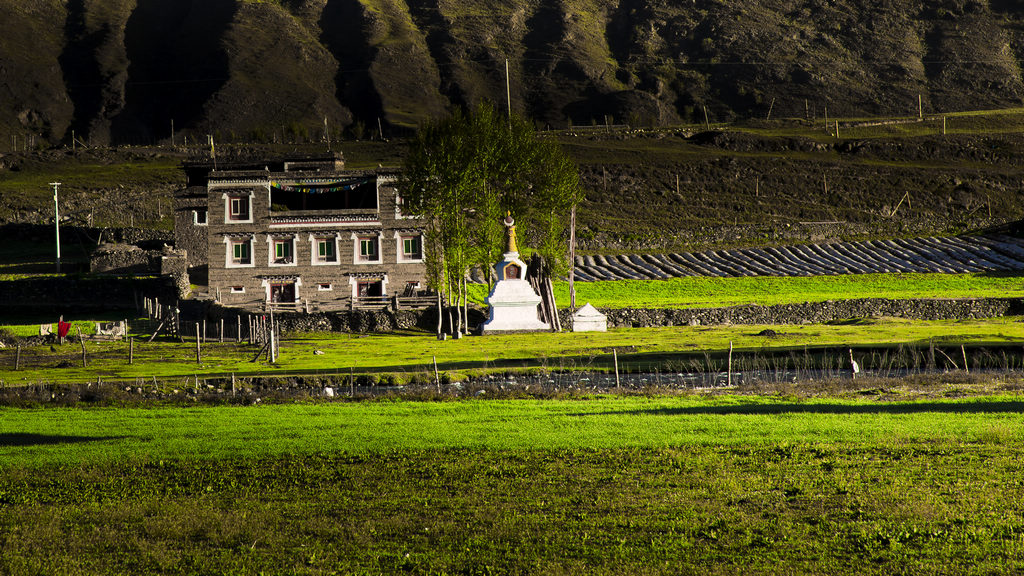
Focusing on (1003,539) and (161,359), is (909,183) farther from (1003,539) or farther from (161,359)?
(1003,539)

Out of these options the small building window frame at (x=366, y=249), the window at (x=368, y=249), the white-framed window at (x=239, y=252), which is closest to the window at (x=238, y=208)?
the white-framed window at (x=239, y=252)

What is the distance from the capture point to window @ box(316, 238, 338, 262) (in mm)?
70438

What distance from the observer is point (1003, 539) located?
1265 centimetres

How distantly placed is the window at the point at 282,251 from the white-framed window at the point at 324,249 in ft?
5.19

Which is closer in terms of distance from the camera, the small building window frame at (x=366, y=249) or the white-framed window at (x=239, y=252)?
the white-framed window at (x=239, y=252)

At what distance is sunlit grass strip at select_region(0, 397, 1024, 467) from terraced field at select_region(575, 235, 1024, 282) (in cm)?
5651

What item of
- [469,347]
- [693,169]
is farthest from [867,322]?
[693,169]

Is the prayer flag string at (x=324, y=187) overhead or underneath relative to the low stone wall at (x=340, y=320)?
overhead

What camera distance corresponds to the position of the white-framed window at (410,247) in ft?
231

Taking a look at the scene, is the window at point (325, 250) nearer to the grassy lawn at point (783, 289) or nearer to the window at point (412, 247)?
the window at point (412, 247)

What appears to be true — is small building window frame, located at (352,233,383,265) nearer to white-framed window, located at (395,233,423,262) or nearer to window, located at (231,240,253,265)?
white-framed window, located at (395,233,423,262)

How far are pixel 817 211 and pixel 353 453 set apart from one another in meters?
122

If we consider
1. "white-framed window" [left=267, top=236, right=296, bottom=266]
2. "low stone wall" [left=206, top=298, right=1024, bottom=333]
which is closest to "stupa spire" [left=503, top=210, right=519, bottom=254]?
"low stone wall" [left=206, top=298, right=1024, bottom=333]

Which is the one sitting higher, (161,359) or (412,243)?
(412,243)
